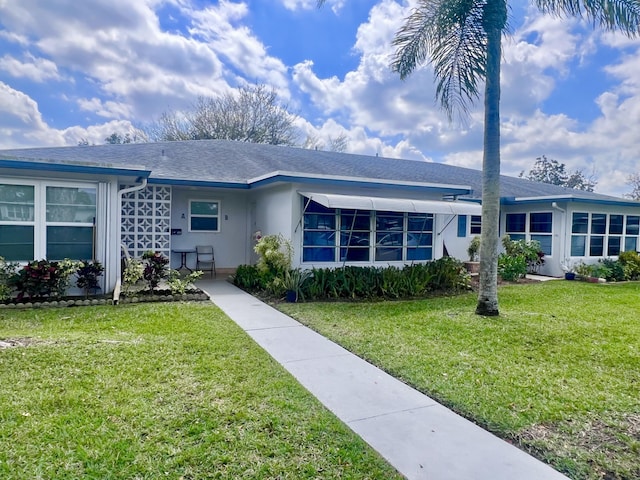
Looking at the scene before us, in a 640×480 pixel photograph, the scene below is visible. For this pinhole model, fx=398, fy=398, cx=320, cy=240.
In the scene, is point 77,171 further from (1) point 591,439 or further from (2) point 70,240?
(1) point 591,439

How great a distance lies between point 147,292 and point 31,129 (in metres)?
15.0

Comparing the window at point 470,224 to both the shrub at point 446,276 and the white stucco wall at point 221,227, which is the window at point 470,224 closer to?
the shrub at point 446,276

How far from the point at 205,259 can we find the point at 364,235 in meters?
6.09

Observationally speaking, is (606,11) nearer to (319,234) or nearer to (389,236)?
(389,236)

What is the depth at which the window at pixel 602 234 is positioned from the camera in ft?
55.6

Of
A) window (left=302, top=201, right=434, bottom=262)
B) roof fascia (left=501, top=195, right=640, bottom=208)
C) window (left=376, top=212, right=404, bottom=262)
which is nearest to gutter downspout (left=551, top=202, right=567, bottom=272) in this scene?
roof fascia (left=501, top=195, right=640, bottom=208)

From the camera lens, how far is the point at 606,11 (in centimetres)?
865

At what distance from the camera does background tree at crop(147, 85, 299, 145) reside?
33281 millimetres

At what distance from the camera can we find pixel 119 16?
12383 millimetres

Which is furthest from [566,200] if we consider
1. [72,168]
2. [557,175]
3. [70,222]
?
[557,175]

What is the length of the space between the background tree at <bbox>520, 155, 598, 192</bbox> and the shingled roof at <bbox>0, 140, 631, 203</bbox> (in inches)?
1201

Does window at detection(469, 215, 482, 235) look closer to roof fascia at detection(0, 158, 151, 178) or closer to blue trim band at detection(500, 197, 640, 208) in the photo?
blue trim band at detection(500, 197, 640, 208)

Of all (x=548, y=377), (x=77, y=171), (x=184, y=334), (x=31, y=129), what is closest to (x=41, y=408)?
(x=184, y=334)

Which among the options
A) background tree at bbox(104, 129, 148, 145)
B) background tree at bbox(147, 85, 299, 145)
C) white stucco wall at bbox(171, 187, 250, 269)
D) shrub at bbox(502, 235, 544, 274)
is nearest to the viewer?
white stucco wall at bbox(171, 187, 250, 269)
